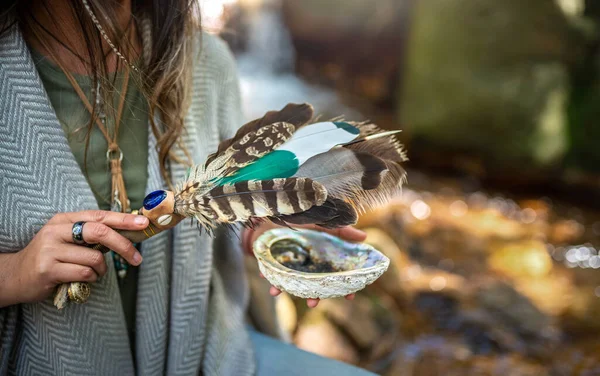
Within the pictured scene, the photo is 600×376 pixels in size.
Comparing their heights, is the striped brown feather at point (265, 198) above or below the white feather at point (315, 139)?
below

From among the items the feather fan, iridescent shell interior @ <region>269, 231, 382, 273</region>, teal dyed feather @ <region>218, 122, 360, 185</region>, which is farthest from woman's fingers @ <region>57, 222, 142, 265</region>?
iridescent shell interior @ <region>269, 231, 382, 273</region>

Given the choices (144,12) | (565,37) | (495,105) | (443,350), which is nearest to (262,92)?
(495,105)

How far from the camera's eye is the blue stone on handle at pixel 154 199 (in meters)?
0.95

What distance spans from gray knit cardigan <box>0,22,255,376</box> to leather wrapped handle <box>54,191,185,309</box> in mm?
120

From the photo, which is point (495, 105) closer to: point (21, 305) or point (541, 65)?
point (541, 65)

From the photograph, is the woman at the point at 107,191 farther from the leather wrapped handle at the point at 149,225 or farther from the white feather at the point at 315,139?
the white feather at the point at 315,139

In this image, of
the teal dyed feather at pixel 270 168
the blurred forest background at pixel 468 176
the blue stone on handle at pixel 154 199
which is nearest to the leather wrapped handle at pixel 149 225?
the blue stone on handle at pixel 154 199

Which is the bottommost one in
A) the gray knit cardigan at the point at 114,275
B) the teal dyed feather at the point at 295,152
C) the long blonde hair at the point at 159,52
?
the gray knit cardigan at the point at 114,275

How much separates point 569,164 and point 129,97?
4.26 meters

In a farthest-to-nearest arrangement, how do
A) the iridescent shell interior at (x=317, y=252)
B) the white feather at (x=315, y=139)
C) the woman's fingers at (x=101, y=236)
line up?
the iridescent shell interior at (x=317, y=252) → the white feather at (x=315, y=139) → the woman's fingers at (x=101, y=236)

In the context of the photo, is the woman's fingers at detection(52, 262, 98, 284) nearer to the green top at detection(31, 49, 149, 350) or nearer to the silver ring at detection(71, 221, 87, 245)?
the silver ring at detection(71, 221, 87, 245)

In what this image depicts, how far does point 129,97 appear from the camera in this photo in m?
1.22

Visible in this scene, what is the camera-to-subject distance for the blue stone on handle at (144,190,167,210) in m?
0.95

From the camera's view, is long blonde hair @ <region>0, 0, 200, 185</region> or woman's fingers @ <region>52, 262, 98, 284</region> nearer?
woman's fingers @ <region>52, 262, 98, 284</region>
